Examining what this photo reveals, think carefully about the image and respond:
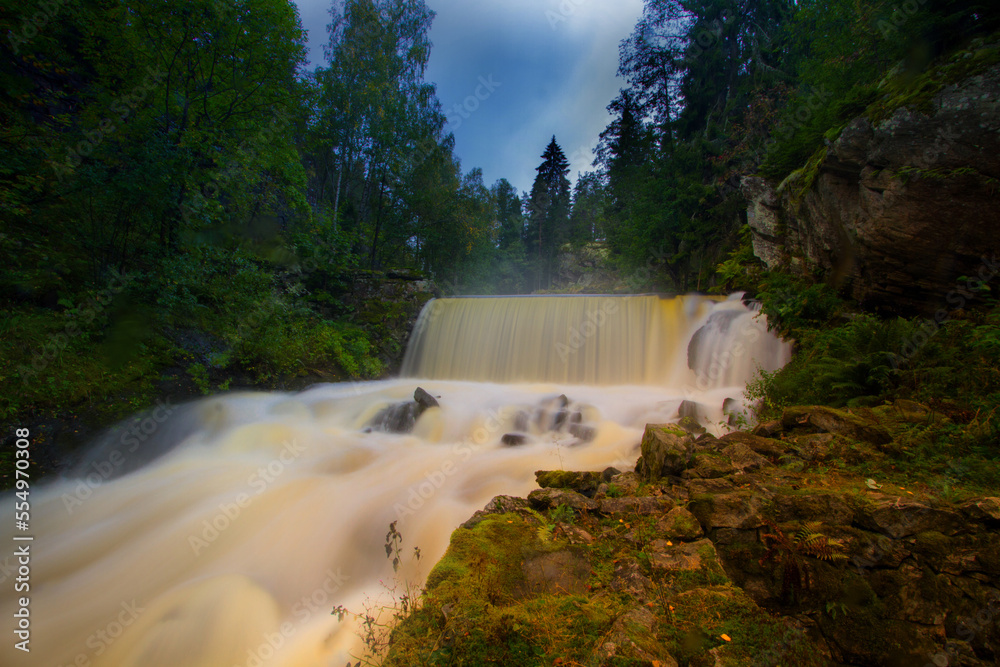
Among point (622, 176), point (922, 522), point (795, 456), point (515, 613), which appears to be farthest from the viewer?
point (622, 176)

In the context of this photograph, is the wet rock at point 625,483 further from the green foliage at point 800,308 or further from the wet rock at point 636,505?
the green foliage at point 800,308

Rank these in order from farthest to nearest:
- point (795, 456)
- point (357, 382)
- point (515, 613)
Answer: point (357, 382) → point (795, 456) → point (515, 613)

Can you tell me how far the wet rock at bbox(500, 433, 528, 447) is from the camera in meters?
6.81

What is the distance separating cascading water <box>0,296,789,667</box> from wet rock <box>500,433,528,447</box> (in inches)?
4.1

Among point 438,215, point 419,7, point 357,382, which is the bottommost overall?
point 357,382

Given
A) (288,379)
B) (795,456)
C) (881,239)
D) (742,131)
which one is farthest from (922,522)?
(742,131)

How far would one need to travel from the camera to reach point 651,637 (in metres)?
1.76

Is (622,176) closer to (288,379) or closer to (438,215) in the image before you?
(438,215)

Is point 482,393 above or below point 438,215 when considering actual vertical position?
below

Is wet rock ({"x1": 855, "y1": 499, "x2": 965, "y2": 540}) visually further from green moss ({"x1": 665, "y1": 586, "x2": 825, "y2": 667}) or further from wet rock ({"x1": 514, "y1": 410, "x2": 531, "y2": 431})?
wet rock ({"x1": 514, "y1": 410, "x2": 531, "y2": 431})

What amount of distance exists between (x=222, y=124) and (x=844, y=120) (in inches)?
529

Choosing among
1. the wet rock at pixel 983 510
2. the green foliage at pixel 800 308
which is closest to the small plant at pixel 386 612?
the wet rock at pixel 983 510

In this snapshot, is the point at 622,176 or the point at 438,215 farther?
the point at 622,176

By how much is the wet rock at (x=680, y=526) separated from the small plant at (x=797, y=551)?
0.39m
